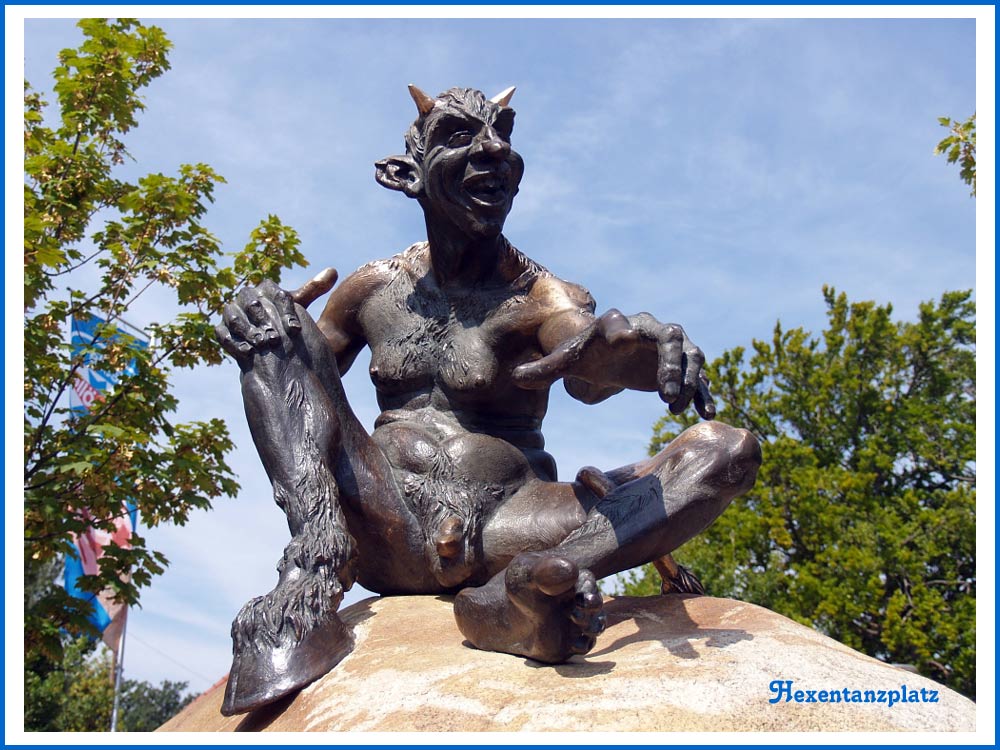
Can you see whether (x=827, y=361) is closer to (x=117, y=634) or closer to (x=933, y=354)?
(x=933, y=354)

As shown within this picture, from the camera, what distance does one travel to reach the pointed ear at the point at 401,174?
4.00m

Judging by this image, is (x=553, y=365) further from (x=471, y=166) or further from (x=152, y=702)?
(x=152, y=702)

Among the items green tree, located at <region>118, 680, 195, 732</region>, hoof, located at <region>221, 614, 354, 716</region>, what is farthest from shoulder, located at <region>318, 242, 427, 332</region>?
green tree, located at <region>118, 680, 195, 732</region>

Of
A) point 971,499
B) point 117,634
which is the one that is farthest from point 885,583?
point 117,634

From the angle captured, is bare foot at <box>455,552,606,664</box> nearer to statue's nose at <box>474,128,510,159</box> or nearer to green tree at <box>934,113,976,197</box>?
statue's nose at <box>474,128,510,159</box>

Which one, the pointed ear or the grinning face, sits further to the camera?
the pointed ear

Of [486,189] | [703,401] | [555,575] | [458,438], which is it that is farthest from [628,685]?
[486,189]

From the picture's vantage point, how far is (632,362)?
10.6 ft

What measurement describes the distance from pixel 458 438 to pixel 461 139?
1.15 meters

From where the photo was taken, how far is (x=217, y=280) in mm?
7605

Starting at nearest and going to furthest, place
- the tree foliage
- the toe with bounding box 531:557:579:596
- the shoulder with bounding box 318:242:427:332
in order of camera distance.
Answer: the toe with bounding box 531:557:579:596 < the shoulder with bounding box 318:242:427:332 < the tree foliage

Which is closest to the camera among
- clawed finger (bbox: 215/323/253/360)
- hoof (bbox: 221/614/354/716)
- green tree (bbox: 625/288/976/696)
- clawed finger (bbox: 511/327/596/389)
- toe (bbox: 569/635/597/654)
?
toe (bbox: 569/635/597/654)

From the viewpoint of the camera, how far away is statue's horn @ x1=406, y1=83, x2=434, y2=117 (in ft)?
13.0

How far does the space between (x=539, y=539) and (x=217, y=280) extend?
4795mm
